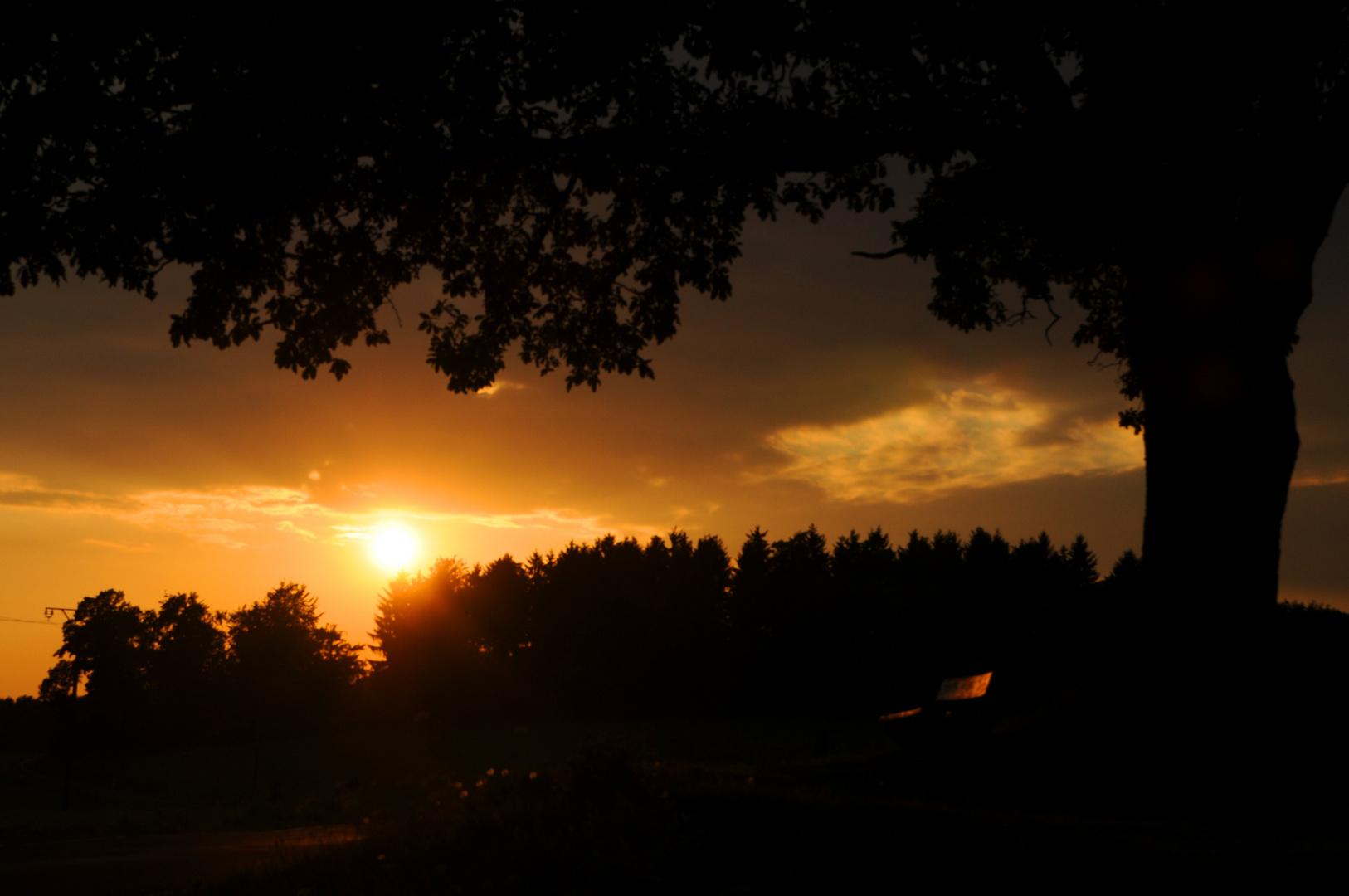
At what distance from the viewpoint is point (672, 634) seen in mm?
83812

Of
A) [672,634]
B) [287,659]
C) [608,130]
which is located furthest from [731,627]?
[608,130]

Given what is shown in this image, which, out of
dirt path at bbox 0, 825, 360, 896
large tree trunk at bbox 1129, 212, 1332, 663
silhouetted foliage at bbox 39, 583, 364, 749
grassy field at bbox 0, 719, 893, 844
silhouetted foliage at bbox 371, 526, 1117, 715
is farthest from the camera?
silhouetted foliage at bbox 39, 583, 364, 749

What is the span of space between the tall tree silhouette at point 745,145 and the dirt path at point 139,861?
661cm

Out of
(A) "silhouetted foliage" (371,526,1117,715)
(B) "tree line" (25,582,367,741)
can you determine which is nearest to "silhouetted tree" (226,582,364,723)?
(B) "tree line" (25,582,367,741)

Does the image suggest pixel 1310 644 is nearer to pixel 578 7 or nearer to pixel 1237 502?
pixel 1237 502

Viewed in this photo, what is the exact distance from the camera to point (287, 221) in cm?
1294

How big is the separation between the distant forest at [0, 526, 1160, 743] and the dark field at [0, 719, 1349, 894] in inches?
2626

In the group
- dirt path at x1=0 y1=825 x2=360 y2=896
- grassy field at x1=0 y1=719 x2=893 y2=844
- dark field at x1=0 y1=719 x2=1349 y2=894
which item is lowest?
grassy field at x1=0 y1=719 x2=893 y2=844

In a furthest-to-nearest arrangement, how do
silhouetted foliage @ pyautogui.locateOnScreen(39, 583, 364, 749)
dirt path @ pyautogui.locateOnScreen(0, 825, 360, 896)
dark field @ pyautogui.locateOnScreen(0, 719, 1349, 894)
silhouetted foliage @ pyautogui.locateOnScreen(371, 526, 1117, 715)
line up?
silhouetted foliage @ pyautogui.locateOnScreen(39, 583, 364, 749), silhouetted foliage @ pyautogui.locateOnScreen(371, 526, 1117, 715), dirt path @ pyautogui.locateOnScreen(0, 825, 360, 896), dark field @ pyautogui.locateOnScreen(0, 719, 1349, 894)

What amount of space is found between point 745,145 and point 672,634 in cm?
7440

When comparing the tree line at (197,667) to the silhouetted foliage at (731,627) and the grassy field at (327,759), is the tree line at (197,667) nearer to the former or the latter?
the grassy field at (327,759)

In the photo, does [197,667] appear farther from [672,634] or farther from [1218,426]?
[1218,426]

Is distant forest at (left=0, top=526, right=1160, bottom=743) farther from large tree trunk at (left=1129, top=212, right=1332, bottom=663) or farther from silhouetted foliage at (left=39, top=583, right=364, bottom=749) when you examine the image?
large tree trunk at (left=1129, top=212, right=1332, bottom=663)

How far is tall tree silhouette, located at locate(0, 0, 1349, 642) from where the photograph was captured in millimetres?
10672
